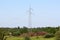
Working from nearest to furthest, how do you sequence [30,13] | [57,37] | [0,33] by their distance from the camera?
[57,37] → [30,13] → [0,33]

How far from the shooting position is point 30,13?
69.7 feet

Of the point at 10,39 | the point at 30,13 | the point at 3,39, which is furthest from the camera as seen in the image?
the point at 3,39

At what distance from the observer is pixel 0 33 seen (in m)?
44.3

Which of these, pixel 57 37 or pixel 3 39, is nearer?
pixel 57 37

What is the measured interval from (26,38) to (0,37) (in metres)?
20.3

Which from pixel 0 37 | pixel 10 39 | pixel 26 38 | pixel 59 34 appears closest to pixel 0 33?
pixel 0 37

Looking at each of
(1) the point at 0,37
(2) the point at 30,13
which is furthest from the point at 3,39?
(2) the point at 30,13

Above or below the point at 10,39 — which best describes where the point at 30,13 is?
above

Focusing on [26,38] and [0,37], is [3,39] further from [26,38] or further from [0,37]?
[26,38]

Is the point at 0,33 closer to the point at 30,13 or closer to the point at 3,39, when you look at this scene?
the point at 3,39

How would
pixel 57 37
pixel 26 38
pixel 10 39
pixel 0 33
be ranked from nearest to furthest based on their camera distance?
pixel 57 37
pixel 26 38
pixel 10 39
pixel 0 33

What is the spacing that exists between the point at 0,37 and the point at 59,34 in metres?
25.9

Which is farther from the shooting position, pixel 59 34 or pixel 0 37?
pixel 0 37

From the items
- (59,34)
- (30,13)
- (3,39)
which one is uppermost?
(30,13)
